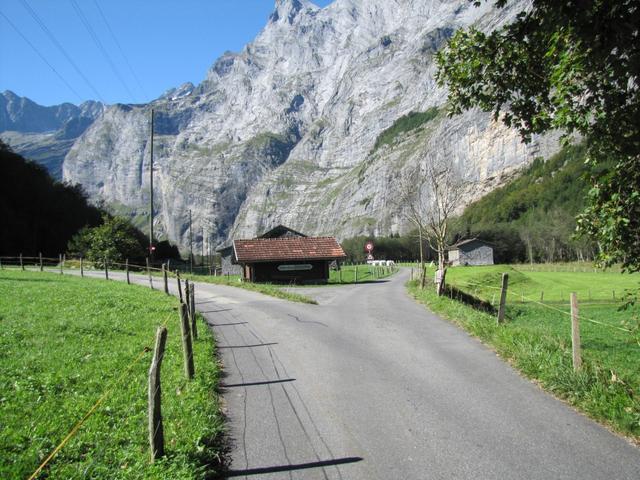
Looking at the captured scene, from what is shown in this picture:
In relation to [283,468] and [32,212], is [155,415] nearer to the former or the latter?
[283,468]

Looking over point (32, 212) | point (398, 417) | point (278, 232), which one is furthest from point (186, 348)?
point (32, 212)

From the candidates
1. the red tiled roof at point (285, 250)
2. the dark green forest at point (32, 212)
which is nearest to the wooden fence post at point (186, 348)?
the red tiled roof at point (285, 250)

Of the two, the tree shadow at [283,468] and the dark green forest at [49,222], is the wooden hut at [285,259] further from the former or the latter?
the tree shadow at [283,468]

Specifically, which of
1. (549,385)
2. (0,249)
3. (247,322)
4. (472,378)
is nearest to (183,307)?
(472,378)

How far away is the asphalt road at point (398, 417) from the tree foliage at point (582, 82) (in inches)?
113

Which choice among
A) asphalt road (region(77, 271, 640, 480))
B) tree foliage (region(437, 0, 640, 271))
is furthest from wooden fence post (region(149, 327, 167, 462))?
tree foliage (region(437, 0, 640, 271))

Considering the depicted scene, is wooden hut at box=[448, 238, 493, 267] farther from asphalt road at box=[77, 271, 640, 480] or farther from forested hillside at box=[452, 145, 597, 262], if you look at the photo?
asphalt road at box=[77, 271, 640, 480]

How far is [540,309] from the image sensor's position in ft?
111

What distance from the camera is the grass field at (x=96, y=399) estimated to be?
5430 mm

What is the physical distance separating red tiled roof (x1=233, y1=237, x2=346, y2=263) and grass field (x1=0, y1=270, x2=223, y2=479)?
2851cm

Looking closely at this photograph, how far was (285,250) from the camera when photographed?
44.5m

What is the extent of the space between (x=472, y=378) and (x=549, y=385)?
4.17 ft

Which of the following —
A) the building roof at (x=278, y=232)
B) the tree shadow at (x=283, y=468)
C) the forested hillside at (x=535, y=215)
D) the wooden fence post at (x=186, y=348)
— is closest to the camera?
the tree shadow at (x=283, y=468)

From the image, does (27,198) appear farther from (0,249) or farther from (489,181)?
(489,181)
